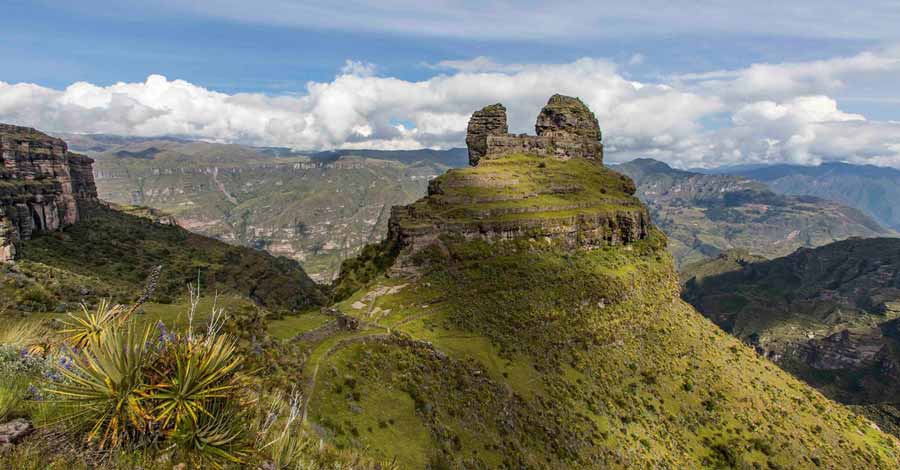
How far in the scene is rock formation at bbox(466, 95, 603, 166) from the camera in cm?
10575

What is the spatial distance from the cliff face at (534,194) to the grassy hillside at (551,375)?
1724 mm

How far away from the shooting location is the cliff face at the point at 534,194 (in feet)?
207

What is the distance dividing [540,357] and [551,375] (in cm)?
245

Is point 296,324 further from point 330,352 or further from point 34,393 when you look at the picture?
point 34,393

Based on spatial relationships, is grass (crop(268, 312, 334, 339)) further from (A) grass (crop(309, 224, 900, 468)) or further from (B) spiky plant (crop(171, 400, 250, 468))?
(B) spiky plant (crop(171, 400, 250, 468))

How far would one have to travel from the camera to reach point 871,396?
185750 millimetres

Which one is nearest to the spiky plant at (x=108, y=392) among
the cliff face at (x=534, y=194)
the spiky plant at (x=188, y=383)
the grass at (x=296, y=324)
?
the spiky plant at (x=188, y=383)

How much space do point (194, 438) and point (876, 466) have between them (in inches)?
3598

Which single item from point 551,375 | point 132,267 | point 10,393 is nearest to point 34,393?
point 10,393

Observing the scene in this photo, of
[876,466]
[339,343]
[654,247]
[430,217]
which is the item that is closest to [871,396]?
[876,466]

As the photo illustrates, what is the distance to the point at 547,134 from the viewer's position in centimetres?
11531

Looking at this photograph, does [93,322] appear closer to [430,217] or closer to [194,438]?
[194,438]

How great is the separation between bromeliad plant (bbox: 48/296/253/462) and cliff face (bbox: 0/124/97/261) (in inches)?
3316

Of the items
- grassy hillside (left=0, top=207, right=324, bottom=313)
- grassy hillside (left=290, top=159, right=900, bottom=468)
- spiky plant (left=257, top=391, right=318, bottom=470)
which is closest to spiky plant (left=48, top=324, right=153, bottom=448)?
spiky plant (left=257, top=391, right=318, bottom=470)
